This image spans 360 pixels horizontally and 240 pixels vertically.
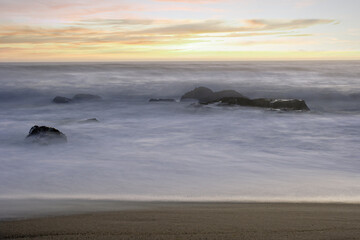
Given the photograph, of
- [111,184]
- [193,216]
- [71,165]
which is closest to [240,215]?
[193,216]

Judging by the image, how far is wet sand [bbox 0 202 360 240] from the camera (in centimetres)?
320

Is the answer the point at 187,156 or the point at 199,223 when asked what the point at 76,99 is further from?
the point at 199,223

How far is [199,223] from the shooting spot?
3574 millimetres

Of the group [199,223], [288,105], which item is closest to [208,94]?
[288,105]

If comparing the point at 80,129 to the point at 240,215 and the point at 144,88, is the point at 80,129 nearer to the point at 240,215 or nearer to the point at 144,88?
the point at 240,215

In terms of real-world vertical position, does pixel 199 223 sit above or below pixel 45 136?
above

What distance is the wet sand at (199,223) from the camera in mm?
3195

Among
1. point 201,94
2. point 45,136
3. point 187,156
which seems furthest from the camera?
point 201,94

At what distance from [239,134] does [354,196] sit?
6252 millimetres

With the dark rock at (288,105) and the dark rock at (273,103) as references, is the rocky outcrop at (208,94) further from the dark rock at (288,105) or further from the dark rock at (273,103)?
the dark rock at (288,105)

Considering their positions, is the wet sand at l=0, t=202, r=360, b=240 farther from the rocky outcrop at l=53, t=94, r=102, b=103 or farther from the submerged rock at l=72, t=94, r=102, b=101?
the submerged rock at l=72, t=94, r=102, b=101

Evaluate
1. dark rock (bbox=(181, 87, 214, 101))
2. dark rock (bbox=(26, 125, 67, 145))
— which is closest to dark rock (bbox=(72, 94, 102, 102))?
dark rock (bbox=(181, 87, 214, 101))

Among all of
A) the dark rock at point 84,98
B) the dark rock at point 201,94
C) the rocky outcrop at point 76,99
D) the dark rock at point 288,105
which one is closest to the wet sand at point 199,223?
the dark rock at point 288,105

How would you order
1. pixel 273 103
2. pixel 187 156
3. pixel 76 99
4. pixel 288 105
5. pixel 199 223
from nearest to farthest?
pixel 199 223, pixel 187 156, pixel 288 105, pixel 273 103, pixel 76 99
